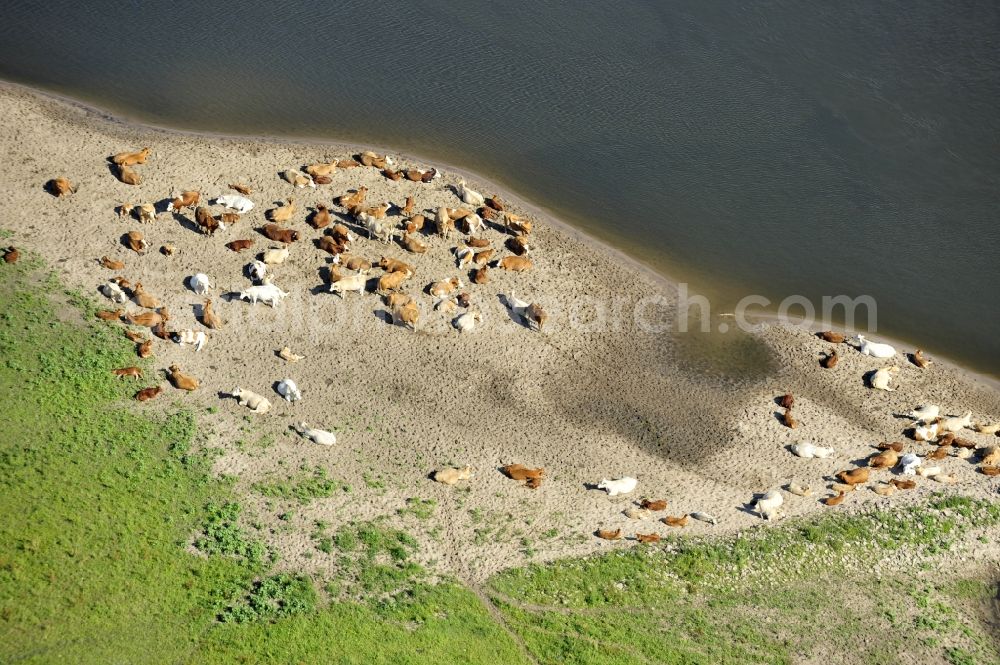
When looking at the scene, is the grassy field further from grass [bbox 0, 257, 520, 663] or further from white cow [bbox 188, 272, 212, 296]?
white cow [bbox 188, 272, 212, 296]

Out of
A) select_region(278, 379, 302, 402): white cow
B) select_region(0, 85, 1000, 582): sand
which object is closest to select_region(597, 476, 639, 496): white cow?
select_region(0, 85, 1000, 582): sand

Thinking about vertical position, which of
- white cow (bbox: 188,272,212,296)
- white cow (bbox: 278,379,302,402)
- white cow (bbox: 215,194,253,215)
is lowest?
white cow (bbox: 278,379,302,402)

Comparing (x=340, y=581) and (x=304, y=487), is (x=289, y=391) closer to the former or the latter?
(x=304, y=487)

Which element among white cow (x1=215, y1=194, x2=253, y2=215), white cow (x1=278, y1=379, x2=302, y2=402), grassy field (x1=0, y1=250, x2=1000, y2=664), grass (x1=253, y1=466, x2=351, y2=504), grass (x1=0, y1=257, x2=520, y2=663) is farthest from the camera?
white cow (x1=215, y1=194, x2=253, y2=215)

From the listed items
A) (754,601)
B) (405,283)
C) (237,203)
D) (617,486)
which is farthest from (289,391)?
(754,601)

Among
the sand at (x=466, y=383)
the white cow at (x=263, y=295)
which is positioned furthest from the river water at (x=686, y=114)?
the white cow at (x=263, y=295)

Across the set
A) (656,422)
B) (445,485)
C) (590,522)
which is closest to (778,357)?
(656,422)

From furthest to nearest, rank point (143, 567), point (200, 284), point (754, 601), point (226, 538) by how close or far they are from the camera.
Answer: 1. point (200, 284)
2. point (754, 601)
3. point (226, 538)
4. point (143, 567)
